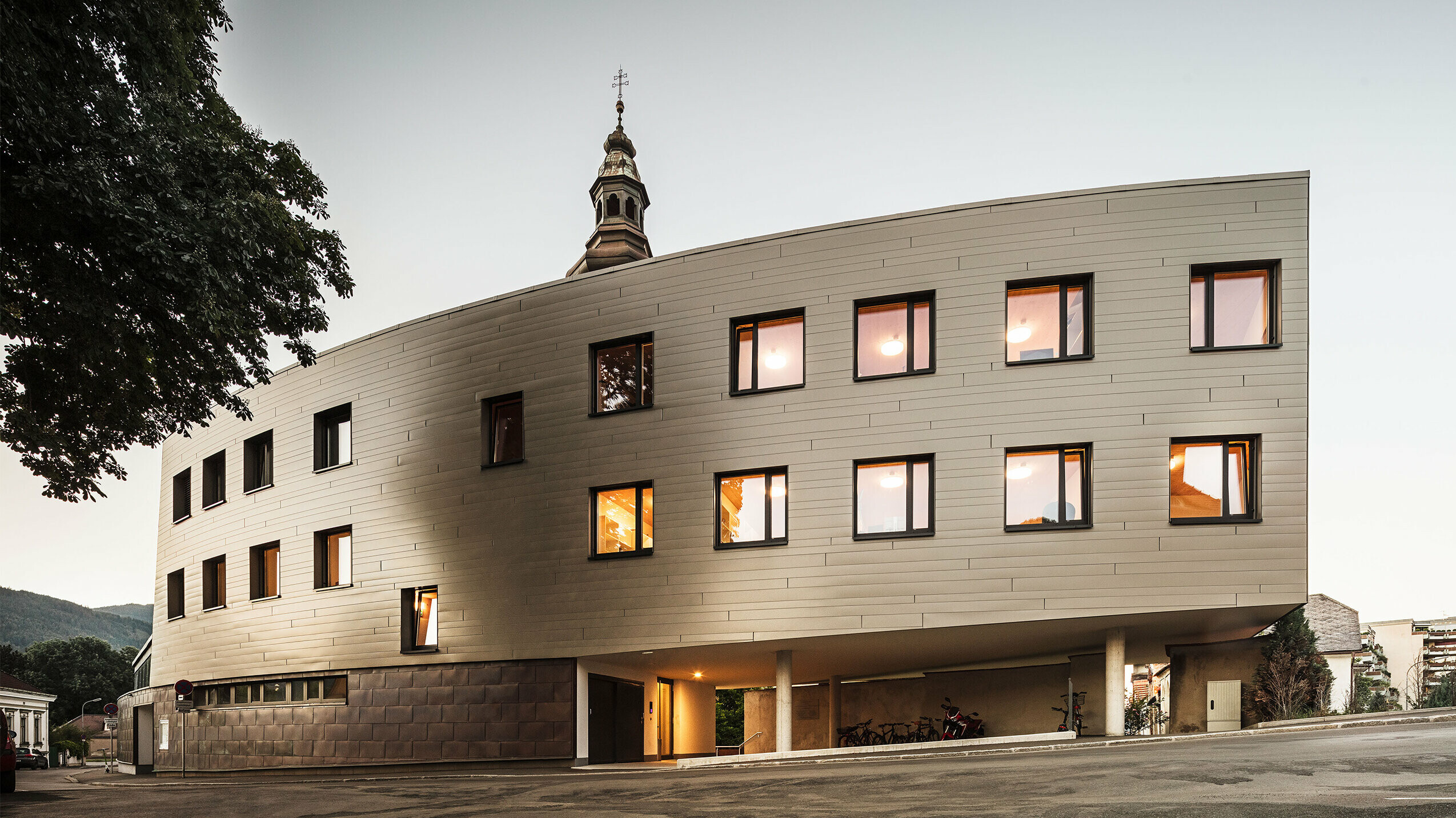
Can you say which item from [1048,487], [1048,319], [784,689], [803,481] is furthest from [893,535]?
[1048,319]

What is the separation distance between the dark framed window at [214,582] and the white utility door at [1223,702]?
83.4 ft

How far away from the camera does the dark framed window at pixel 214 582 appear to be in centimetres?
2695

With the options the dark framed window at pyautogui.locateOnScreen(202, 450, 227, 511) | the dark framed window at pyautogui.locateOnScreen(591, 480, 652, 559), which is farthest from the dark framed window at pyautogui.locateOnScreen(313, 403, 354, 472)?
the dark framed window at pyautogui.locateOnScreen(591, 480, 652, 559)

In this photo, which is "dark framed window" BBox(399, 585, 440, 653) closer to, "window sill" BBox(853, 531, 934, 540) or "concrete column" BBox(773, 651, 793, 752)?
"concrete column" BBox(773, 651, 793, 752)

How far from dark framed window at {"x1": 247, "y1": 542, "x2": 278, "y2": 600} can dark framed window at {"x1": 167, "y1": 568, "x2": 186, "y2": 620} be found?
5.12 meters

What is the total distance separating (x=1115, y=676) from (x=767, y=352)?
8745 millimetres

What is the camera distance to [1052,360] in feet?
55.5

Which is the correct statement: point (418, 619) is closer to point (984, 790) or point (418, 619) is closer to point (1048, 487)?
point (1048, 487)

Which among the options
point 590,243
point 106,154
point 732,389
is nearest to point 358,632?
point 732,389

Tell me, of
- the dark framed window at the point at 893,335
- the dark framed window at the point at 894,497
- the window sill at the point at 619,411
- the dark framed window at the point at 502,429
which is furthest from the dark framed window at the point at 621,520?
the dark framed window at the point at 893,335

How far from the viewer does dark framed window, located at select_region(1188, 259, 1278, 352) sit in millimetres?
16625

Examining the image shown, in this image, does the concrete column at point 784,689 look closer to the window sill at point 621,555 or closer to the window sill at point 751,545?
the window sill at point 751,545

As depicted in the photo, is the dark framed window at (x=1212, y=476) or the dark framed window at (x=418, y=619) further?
the dark framed window at (x=418, y=619)

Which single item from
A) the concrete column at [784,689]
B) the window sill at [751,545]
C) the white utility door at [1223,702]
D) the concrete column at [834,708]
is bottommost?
the concrete column at [834,708]
